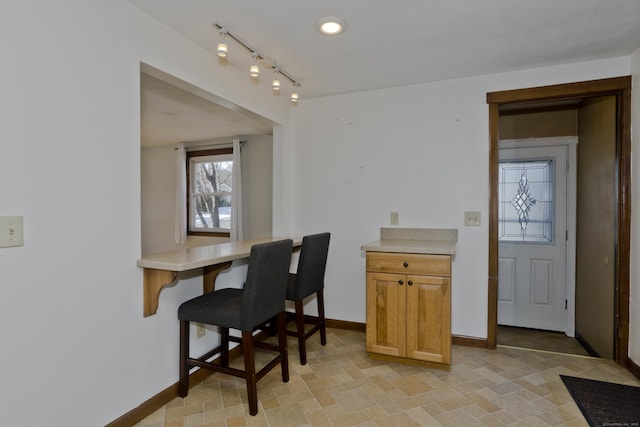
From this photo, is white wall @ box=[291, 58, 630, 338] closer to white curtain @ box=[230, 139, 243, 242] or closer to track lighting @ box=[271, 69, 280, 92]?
track lighting @ box=[271, 69, 280, 92]

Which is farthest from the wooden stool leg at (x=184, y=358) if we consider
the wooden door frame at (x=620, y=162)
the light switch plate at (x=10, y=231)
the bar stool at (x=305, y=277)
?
the wooden door frame at (x=620, y=162)

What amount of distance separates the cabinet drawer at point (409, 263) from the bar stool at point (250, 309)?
0.69 metres

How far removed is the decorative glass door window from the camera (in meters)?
3.50

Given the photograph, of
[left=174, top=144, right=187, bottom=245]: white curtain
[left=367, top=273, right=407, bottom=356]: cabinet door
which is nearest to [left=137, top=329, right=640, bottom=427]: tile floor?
[left=367, top=273, right=407, bottom=356]: cabinet door

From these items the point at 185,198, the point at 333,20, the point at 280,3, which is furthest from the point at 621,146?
the point at 185,198

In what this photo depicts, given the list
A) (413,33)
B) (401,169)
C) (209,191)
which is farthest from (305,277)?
(209,191)

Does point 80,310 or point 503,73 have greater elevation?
point 503,73

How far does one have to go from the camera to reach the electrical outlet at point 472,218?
277 centimetres

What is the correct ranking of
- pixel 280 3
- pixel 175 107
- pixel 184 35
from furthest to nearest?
pixel 175 107 → pixel 184 35 → pixel 280 3

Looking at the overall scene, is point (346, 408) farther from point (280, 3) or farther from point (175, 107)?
point (175, 107)

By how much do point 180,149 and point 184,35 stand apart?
3089 mm

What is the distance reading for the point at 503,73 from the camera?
2688 mm

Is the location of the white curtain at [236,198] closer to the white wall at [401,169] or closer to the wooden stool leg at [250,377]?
the white wall at [401,169]

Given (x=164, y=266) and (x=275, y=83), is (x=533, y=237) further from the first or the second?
(x=164, y=266)
